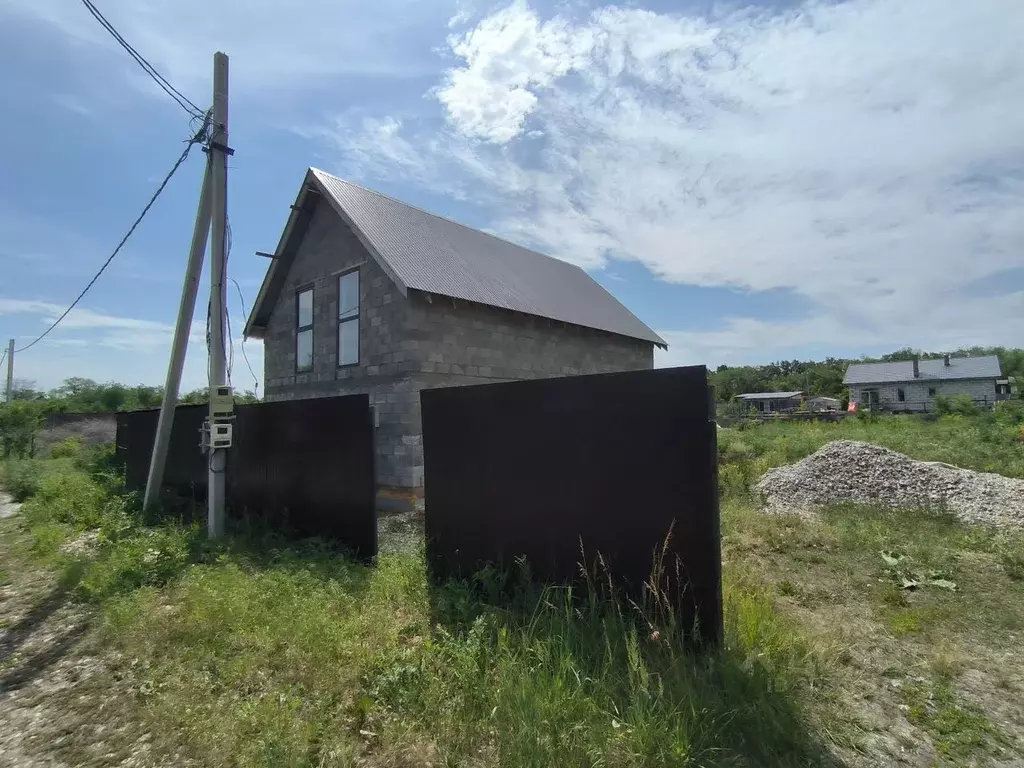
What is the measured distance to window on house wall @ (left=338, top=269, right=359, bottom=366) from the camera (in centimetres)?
1080

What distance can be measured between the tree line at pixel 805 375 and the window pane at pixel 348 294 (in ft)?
171

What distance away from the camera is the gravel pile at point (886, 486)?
7.15 metres

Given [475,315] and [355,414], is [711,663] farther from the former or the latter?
[475,315]

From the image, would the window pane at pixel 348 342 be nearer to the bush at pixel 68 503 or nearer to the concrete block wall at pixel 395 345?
the concrete block wall at pixel 395 345

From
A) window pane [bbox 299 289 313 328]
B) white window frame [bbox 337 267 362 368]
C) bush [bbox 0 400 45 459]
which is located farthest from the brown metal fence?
bush [bbox 0 400 45 459]

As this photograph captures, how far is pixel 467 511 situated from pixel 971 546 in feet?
18.1

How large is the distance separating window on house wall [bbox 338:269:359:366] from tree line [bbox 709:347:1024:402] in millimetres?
52179

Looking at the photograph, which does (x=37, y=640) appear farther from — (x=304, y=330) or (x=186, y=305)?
(x=304, y=330)

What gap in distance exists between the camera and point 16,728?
2922 mm

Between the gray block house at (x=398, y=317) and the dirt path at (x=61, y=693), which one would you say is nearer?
the dirt path at (x=61, y=693)

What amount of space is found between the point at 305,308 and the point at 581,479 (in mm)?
10337

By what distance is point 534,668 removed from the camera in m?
2.87

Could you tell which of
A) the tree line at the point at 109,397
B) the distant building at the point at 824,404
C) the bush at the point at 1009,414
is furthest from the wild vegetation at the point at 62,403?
the distant building at the point at 824,404

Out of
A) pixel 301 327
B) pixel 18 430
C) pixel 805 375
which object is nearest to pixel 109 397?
pixel 18 430
